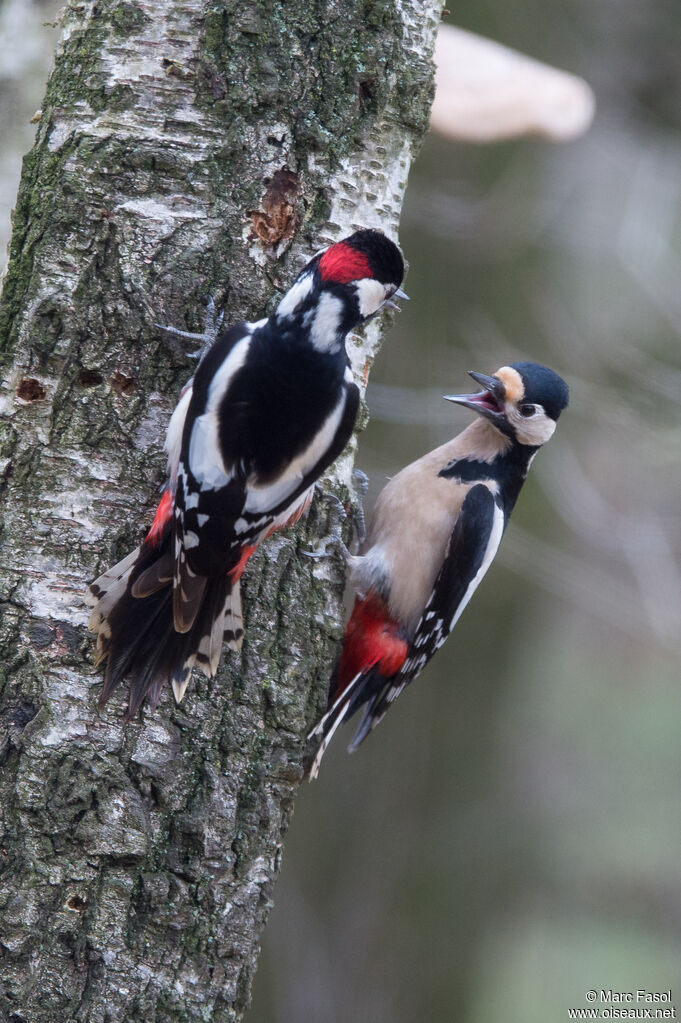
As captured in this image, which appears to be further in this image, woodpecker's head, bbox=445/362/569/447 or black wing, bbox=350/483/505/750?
woodpecker's head, bbox=445/362/569/447

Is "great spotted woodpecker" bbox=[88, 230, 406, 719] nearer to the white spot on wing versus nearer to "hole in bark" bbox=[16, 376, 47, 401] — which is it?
the white spot on wing

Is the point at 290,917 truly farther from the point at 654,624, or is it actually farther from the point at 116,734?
the point at 116,734

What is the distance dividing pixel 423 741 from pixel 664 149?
12.1 ft

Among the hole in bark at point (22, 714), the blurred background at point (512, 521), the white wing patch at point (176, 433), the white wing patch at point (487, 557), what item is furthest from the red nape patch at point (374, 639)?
the blurred background at point (512, 521)

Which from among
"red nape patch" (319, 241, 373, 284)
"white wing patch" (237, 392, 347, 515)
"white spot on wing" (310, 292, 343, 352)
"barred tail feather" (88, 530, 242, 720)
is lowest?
"barred tail feather" (88, 530, 242, 720)

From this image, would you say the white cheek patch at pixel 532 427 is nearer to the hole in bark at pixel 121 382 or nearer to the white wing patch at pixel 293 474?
the white wing patch at pixel 293 474

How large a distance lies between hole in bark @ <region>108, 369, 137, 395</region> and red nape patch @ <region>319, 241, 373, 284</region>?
53 cm

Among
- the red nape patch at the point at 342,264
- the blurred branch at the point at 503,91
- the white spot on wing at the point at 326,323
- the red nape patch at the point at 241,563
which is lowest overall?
the red nape patch at the point at 241,563

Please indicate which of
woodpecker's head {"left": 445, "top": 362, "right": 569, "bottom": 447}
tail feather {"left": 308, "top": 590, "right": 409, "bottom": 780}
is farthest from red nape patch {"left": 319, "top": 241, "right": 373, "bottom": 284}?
tail feather {"left": 308, "top": 590, "right": 409, "bottom": 780}

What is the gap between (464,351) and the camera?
5371 millimetres

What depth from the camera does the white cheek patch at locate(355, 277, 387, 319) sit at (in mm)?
2529

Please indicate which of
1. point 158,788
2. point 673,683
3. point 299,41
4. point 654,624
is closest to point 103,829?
point 158,788

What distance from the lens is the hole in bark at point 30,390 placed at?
226 cm

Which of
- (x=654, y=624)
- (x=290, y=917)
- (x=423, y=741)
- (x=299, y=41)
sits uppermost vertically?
(x=299, y=41)
